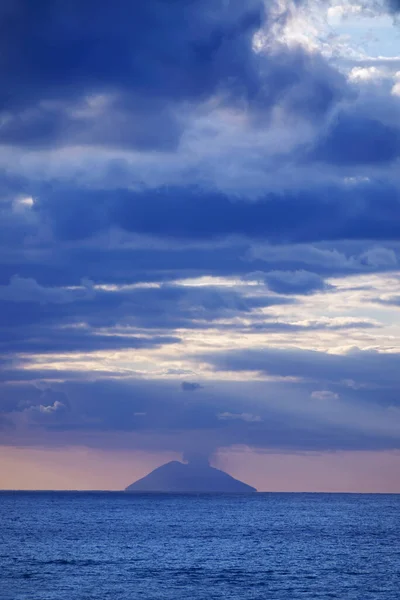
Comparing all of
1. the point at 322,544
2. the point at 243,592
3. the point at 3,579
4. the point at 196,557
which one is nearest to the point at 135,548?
the point at 196,557

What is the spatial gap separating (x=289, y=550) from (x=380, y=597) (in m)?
51.8

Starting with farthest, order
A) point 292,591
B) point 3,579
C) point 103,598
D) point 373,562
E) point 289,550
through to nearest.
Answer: point 289,550 → point 373,562 → point 3,579 → point 292,591 → point 103,598

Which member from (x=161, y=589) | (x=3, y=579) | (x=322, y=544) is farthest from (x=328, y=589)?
(x=322, y=544)

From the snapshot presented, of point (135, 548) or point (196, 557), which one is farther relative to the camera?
point (135, 548)

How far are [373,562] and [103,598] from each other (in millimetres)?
50646

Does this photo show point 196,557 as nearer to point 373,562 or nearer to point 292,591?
point 373,562

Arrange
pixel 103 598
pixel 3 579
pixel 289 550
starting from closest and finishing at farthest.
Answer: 1. pixel 103 598
2. pixel 3 579
3. pixel 289 550

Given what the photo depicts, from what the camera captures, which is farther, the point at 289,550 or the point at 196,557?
the point at 289,550

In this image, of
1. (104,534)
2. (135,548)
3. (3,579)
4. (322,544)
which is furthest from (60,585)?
(104,534)

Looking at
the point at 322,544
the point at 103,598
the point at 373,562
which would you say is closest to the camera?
the point at 103,598

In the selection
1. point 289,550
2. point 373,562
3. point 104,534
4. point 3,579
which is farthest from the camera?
point 104,534

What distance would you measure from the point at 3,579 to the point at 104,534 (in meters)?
77.6

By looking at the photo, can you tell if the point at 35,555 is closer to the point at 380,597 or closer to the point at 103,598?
the point at 103,598

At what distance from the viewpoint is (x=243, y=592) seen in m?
97.7
